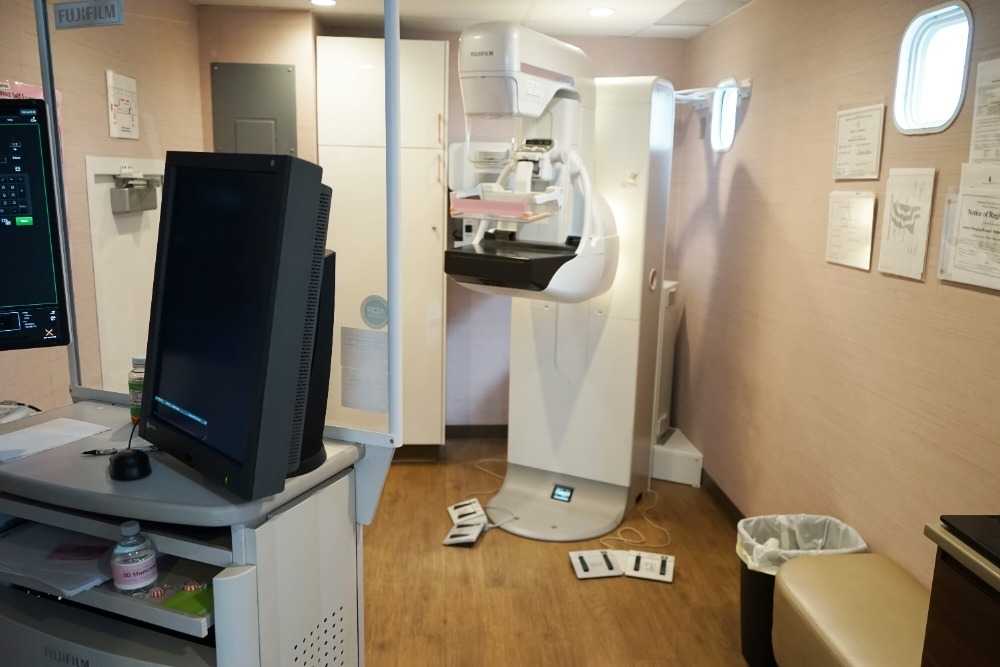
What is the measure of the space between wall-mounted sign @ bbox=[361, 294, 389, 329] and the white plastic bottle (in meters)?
0.59

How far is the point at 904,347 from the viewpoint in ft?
7.04

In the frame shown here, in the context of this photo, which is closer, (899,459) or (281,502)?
(281,502)

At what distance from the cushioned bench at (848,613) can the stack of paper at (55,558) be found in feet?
5.51

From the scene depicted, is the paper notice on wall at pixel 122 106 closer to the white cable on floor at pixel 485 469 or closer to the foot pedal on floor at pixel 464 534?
the foot pedal on floor at pixel 464 534

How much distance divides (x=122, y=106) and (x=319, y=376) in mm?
2025

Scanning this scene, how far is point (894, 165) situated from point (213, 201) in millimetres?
1941

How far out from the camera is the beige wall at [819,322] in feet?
6.32

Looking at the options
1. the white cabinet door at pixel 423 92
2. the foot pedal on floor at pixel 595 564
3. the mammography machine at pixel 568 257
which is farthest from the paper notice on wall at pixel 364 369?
the white cabinet door at pixel 423 92

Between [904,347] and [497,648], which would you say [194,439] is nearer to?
[497,648]

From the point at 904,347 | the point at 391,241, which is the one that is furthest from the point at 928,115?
the point at 391,241

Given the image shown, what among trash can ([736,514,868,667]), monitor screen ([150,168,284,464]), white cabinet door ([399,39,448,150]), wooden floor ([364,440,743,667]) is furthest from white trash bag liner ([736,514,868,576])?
white cabinet door ([399,39,448,150])

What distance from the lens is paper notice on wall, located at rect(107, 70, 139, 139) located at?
109 inches

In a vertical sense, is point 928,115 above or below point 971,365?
above

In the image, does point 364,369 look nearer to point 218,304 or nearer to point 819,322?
point 218,304
